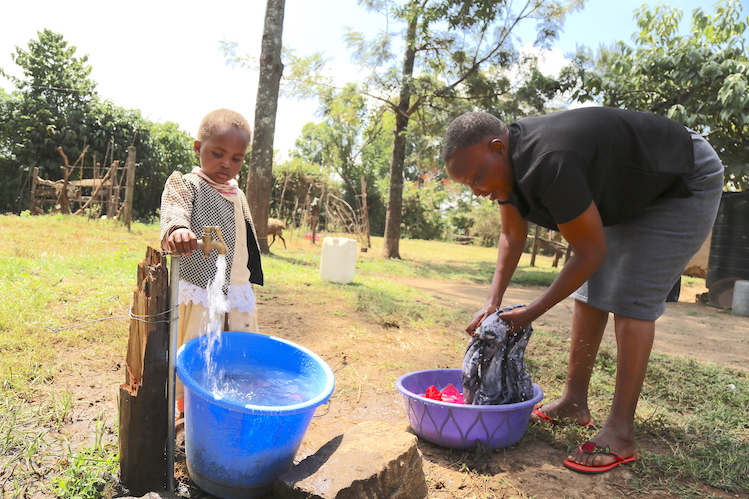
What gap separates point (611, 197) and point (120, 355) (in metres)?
2.47

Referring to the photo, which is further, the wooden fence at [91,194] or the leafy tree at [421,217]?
the leafy tree at [421,217]

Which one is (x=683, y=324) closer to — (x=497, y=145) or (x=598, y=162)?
(x=598, y=162)

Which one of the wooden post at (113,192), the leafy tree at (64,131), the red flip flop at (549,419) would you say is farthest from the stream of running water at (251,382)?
the leafy tree at (64,131)

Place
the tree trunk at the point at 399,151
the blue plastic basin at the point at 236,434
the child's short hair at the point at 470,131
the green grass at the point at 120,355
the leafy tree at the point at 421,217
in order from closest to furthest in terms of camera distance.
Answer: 1. the blue plastic basin at the point at 236,434
2. the green grass at the point at 120,355
3. the child's short hair at the point at 470,131
4. the tree trunk at the point at 399,151
5. the leafy tree at the point at 421,217

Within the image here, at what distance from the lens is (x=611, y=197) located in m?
1.92

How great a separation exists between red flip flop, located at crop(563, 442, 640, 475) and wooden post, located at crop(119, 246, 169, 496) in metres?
1.44

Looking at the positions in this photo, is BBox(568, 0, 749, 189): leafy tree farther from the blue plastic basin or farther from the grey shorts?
the blue plastic basin

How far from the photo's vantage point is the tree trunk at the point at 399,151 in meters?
9.70

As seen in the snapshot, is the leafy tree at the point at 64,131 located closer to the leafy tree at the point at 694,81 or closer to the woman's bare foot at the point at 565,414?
the leafy tree at the point at 694,81

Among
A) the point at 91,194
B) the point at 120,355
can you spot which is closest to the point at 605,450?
the point at 120,355

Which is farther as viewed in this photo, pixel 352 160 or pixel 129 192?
pixel 352 160

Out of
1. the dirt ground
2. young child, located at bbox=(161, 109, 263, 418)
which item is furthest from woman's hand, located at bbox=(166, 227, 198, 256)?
the dirt ground

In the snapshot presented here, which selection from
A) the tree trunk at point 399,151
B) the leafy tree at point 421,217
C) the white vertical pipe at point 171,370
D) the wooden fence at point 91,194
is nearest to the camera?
the white vertical pipe at point 171,370

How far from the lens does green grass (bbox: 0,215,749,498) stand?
5.47ft
